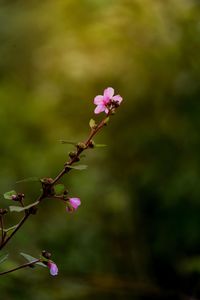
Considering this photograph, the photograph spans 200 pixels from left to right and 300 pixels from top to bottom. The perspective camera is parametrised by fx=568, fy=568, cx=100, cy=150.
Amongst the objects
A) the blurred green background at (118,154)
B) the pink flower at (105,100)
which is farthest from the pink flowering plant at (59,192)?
the blurred green background at (118,154)

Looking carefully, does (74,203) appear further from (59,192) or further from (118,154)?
(118,154)

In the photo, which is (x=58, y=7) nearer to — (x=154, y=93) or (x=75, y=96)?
(x=75, y=96)

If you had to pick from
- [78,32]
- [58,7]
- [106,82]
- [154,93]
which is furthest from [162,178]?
[58,7]

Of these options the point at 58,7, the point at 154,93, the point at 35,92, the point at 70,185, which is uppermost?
the point at 58,7

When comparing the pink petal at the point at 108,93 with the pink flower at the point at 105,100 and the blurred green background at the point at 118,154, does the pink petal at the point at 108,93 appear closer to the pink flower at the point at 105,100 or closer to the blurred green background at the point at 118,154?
the pink flower at the point at 105,100

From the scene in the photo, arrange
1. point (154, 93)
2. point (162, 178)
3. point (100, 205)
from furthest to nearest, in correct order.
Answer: point (100, 205) → point (154, 93) → point (162, 178)

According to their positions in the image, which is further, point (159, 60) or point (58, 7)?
point (58, 7)

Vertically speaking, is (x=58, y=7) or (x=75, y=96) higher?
(x=58, y=7)

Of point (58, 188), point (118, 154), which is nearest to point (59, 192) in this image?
point (58, 188)

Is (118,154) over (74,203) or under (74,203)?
over
